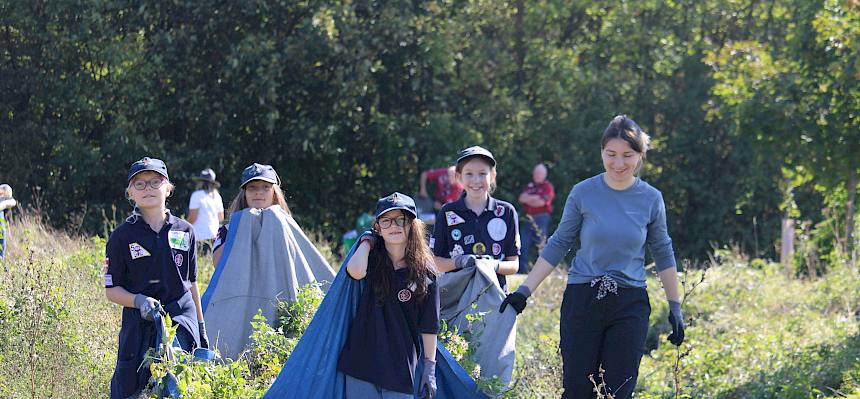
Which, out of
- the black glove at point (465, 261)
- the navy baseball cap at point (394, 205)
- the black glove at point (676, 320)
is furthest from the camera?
the black glove at point (465, 261)

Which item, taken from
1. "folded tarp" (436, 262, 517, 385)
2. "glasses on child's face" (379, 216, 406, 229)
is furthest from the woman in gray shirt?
"glasses on child's face" (379, 216, 406, 229)

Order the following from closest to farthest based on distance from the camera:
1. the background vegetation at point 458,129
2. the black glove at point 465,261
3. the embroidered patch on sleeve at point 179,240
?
1. the embroidered patch on sleeve at point 179,240
2. the black glove at point 465,261
3. the background vegetation at point 458,129

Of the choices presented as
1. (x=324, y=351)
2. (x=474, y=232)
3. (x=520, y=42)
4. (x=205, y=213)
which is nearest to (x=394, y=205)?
(x=324, y=351)

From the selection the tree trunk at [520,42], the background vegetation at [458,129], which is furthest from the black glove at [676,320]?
the tree trunk at [520,42]

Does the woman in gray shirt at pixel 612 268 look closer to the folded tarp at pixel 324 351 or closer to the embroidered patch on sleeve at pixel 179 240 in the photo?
the folded tarp at pixel 324 351

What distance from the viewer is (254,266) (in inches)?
276

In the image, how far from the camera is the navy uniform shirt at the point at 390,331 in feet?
16.6

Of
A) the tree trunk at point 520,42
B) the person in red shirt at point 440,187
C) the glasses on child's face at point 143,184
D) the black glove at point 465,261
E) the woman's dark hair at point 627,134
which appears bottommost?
the black glove at point 465,261

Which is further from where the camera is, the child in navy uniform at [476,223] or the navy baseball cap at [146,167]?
the child in navy uniform at [476,223]

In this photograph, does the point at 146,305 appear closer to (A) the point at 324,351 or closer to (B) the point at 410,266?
(A) the point at 324,351

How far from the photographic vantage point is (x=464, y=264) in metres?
6.48

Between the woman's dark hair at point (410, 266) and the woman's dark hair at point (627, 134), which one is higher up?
the woman's dark hair at point (627, 134)

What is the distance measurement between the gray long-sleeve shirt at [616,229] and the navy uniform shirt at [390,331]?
83 cm

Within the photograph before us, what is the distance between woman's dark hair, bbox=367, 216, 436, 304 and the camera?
16.8 ft
